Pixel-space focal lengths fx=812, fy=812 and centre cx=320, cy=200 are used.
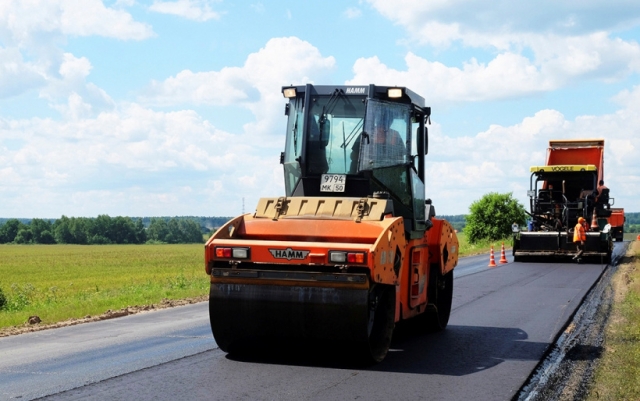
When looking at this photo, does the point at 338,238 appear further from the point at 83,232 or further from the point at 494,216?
the point at 83,232

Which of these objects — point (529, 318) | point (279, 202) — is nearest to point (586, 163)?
point (529, 318)

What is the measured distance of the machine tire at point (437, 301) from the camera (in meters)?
10.4

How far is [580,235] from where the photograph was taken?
88.0 ft

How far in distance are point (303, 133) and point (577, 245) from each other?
20061 mm

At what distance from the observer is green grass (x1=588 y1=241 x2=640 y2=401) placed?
7211 millimetres

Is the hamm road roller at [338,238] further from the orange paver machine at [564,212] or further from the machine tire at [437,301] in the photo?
the orange paver machine at [564,212]

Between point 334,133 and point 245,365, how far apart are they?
2866 mm

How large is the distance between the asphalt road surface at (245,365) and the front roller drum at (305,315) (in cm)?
28

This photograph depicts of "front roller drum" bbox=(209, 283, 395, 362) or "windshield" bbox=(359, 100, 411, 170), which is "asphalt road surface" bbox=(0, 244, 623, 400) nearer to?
"front roller drum" bbox=(209, 283, 395, 362)

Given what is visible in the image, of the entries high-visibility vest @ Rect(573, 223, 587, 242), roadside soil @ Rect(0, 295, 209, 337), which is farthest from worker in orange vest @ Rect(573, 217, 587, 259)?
roadside soil @ Rect(0, 295, 209, 337)

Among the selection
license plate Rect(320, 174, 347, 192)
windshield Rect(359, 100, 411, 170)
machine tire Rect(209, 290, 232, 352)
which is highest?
windshield Rect(359, 100, 411, 170)

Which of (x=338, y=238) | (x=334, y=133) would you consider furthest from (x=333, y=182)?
(x=338, y=238)

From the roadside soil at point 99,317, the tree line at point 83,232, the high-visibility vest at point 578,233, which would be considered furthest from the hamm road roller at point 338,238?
the tree line at point 83,232

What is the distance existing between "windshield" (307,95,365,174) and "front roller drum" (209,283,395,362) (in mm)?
1698
